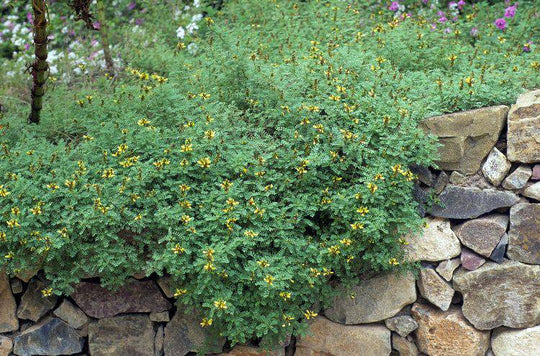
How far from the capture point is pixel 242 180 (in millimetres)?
3195

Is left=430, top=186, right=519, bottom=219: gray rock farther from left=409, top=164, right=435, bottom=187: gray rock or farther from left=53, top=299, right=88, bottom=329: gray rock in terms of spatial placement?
left=53, top=299, right=88, bottom=329: gray rock

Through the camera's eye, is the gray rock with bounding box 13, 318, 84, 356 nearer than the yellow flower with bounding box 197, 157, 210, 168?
No

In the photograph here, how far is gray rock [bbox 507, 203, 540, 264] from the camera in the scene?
320 centimetres

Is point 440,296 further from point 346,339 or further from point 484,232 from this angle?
point 346,339

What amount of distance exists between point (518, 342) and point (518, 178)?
2.71ft

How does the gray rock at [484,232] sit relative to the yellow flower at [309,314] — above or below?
above

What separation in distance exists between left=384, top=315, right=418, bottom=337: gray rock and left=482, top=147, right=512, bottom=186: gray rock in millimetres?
816

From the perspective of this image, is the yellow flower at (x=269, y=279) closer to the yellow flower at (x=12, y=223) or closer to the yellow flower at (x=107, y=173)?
the yellow flower at (x=107, y=173)

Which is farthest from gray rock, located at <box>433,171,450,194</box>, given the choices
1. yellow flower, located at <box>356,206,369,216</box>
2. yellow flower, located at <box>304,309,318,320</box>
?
yellow flower, located at <box>304,309,318,320</box>

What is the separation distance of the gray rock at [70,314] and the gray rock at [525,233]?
2.17 meters

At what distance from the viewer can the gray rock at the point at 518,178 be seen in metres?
3.23

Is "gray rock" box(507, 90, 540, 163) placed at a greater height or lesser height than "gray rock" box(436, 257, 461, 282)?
greater

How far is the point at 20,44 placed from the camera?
5.19 meters

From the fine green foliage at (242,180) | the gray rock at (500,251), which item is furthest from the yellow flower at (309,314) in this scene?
the gray rock at (500,251)
